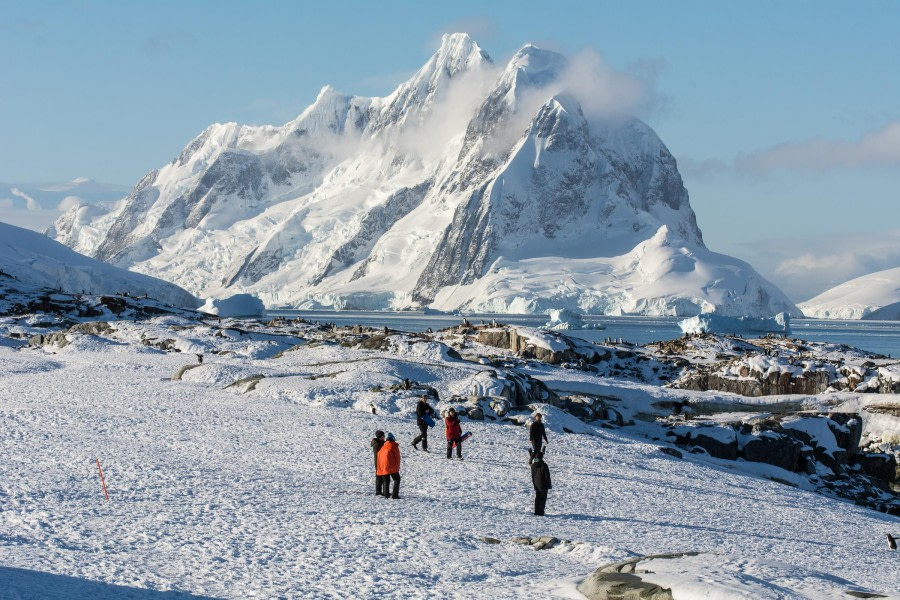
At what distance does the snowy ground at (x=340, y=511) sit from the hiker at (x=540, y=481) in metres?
0.38

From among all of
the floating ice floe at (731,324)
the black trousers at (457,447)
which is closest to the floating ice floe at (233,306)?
the floating ice floe at (731,324)

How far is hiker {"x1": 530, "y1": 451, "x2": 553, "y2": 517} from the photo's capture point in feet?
58.4

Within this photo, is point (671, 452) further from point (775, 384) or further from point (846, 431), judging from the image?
point (775, 384)

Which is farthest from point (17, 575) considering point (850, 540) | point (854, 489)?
point (854, 489)

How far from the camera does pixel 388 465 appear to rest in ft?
59.9

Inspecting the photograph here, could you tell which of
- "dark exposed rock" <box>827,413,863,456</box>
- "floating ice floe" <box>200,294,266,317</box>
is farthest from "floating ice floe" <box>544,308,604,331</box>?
"dark exposed rock" <box>827,413,863,456</box>

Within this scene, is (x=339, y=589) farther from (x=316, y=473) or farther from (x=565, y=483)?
(x=565, y=483)

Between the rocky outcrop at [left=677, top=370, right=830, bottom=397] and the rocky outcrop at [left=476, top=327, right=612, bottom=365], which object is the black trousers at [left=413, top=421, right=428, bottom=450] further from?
the rocky outcrop at [left=476, top=327, right=612, bottom=365]

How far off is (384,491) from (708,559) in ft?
23.2

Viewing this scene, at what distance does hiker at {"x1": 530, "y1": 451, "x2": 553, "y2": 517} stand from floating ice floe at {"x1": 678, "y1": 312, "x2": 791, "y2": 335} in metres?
96.5

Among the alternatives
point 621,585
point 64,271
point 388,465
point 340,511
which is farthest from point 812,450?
point 64,271

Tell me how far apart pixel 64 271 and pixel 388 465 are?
12523cm

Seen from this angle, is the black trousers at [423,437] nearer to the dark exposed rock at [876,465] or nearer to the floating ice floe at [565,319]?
the dark exposed rock at [876,465]

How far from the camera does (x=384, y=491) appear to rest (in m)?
18.4
